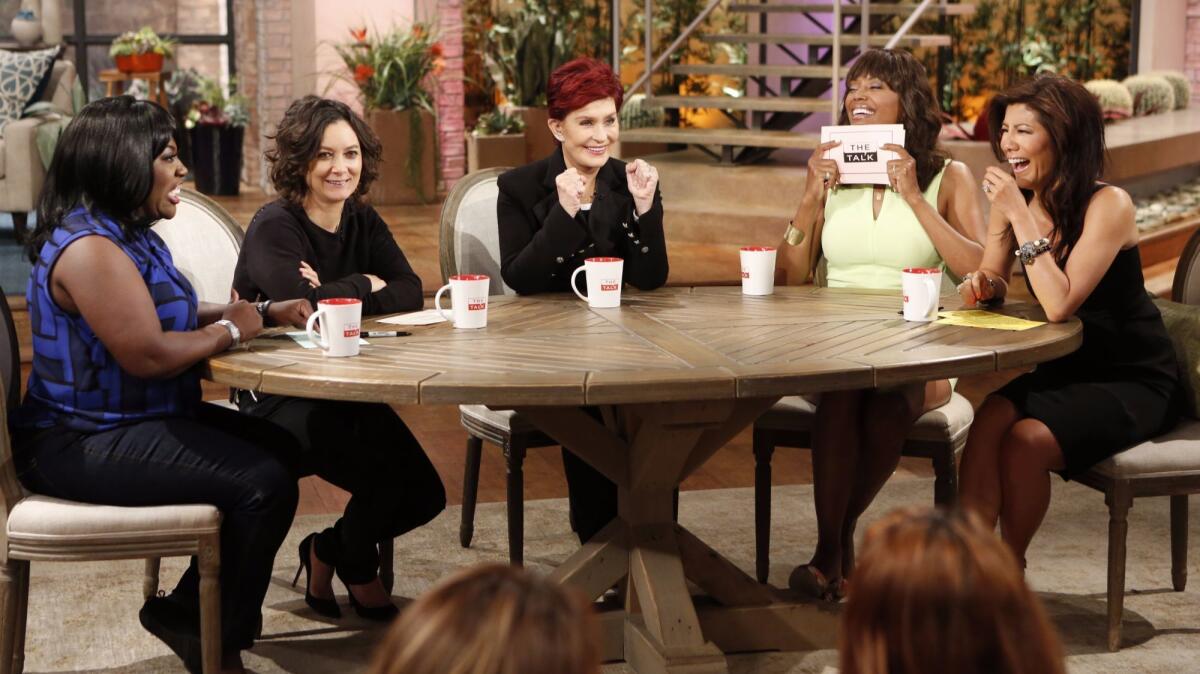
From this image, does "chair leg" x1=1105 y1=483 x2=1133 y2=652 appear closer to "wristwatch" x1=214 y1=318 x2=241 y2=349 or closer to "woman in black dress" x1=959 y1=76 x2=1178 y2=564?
"woman in black dress" x1=959 y1=76 x2=1178 y2=564

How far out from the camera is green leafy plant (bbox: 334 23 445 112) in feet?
29.8

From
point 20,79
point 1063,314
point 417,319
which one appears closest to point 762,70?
point 20,79

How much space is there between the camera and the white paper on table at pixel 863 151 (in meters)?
3.16

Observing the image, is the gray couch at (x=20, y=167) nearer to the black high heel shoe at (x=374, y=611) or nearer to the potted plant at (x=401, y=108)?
the potted plant at (x=401, y=108)

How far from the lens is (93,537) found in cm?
235

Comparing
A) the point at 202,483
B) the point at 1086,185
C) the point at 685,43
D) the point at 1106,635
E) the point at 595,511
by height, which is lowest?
the point at 1106,635

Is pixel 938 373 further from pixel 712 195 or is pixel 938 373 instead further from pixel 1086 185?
pixel 712 195

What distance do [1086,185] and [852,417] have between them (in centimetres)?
66

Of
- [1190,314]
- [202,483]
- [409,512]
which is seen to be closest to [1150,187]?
[1190,314]

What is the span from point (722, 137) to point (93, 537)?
5.96m

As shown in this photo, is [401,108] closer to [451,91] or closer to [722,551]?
[451,91]

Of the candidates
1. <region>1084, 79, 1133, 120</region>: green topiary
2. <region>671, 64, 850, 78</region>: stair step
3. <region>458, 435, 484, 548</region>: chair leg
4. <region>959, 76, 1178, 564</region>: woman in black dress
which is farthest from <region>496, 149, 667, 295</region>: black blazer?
<region>1084, 79, 1133, 120</region>: green topiary

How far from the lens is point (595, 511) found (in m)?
3.14

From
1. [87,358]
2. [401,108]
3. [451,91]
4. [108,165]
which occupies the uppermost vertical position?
[451,91]
